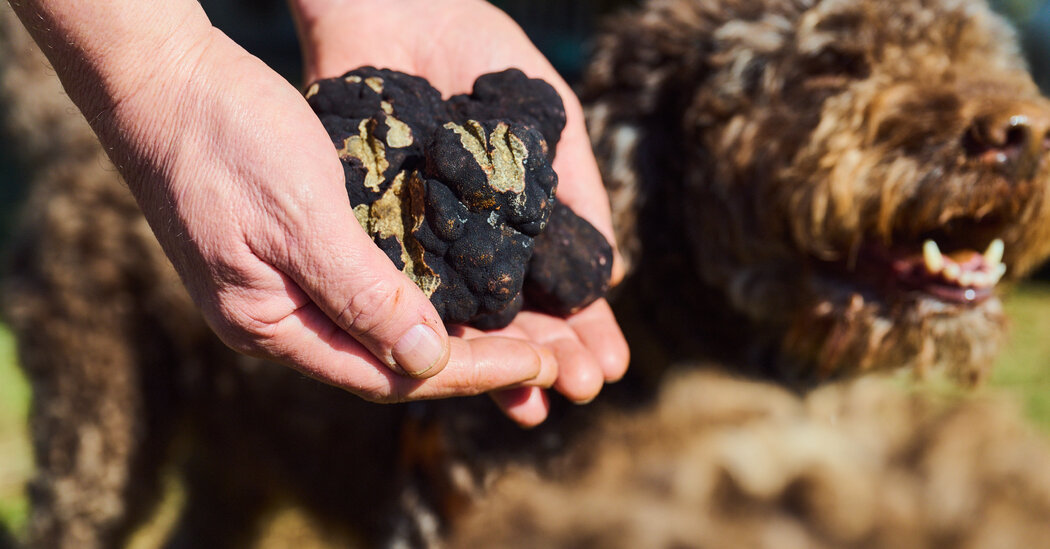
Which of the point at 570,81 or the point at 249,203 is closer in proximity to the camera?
the point at 249,203

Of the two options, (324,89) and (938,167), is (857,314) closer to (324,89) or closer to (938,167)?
(938,167)

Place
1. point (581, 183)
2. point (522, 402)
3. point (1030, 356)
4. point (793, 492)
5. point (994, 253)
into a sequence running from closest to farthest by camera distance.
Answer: point (793, 492), point (522, 402), point (581, 183), point (994, 253), point (1030, 356)

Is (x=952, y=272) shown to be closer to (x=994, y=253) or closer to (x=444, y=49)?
(x=994, y=253)

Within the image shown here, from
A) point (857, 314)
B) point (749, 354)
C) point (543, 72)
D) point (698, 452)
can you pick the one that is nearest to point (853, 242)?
point (857, 314)

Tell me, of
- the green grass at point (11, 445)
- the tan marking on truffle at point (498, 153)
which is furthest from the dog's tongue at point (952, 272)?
the green grass at point (11, 445)

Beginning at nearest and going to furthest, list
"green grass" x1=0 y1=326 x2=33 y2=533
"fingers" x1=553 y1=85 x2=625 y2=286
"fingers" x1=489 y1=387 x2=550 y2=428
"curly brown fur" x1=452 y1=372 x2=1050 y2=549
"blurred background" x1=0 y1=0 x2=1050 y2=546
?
1. "curly brown fur" x1=452 y1=372 x2=1050 y2=549
2. "fingers" x1=489 y1=387 x2=550 y2=428
3. "fingers" x1=553 y1=85 x2=625 y2=286
4. "blurred background" x1=0 y1=0 x2=1050 y2=546
5. "green grass" x1=0 y1=326 x2=33 y2=533

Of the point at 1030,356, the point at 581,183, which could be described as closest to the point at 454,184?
the point at 581,183

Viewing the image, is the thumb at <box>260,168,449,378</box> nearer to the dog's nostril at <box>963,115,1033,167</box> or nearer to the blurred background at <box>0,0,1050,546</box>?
the dog's nostril at <box>963,115,1033,167</box>

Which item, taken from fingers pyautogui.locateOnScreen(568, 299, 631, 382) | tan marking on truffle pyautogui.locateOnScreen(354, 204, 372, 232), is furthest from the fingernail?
fingers pyautogui.locateOnScreen(568, 299, 631, 382)
